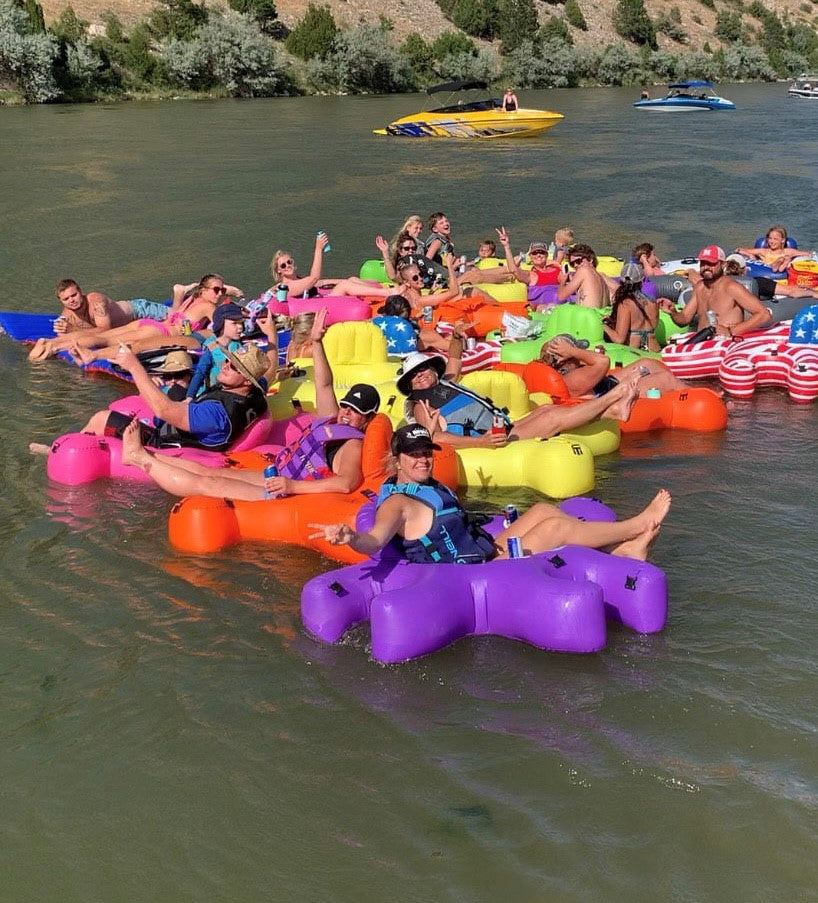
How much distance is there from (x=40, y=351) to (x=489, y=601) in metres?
6.39

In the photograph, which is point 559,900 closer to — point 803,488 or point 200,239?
point 803,488

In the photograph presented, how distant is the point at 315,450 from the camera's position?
6215mm

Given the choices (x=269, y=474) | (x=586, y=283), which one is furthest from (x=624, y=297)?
(x=269, y=474)

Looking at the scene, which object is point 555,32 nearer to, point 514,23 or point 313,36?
point 514,23

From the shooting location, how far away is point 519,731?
4.53 metres

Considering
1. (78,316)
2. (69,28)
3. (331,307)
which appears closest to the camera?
(78,316)

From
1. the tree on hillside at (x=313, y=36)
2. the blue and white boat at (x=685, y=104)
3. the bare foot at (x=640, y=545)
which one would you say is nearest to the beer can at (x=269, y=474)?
the bare foot at (x=640, y=545)

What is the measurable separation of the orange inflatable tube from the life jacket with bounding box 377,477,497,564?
0.80 metres

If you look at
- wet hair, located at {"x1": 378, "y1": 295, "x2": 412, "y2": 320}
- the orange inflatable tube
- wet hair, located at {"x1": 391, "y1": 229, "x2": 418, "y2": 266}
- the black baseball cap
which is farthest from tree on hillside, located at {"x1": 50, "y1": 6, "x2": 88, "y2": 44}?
the black baseball cap

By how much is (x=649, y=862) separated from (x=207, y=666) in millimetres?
2218

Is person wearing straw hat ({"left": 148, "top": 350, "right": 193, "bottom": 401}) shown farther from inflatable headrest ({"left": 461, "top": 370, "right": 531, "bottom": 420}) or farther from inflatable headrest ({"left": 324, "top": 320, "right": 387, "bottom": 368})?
inflatable headrest ({"left": 461, "top": 370, "right": 531, "bottom": 420})

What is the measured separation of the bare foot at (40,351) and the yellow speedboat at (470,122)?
2006cm

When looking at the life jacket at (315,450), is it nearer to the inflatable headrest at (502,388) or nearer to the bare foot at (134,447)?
the bare foot at (134,447)

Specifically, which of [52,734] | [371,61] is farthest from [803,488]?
[371,61]
